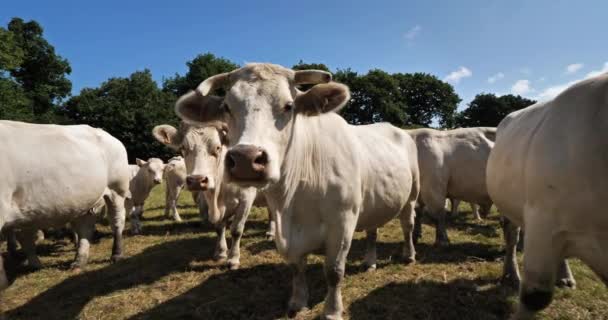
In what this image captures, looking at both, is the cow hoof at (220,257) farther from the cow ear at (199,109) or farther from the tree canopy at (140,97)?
the tree canopy at (140,97)

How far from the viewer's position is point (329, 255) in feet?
11.5

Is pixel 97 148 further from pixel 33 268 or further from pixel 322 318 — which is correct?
pixel 322 318

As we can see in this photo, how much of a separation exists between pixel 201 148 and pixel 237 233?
64.8 inches

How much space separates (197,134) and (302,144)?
282cm

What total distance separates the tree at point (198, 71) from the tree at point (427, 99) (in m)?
31.3

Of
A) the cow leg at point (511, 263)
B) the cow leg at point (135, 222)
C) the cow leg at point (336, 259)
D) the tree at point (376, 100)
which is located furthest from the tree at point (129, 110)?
the cow leg at point (511, 263)

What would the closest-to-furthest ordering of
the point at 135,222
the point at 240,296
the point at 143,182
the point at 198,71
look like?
1. the point at 240,296
2. the point at 135,222
3. the point at 143,182
4. the point at 198,71

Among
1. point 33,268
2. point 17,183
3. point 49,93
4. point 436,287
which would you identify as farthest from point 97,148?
point 49,93

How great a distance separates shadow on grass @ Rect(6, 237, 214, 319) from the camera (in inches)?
161

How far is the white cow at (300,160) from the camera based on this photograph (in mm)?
2615

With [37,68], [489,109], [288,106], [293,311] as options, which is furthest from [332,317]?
[489,109]

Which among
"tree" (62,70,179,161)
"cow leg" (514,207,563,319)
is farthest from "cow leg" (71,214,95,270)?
"tree" (62,70,179,161)

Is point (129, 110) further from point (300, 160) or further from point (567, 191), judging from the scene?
point (567, 191)

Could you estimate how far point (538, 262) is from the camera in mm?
2266
